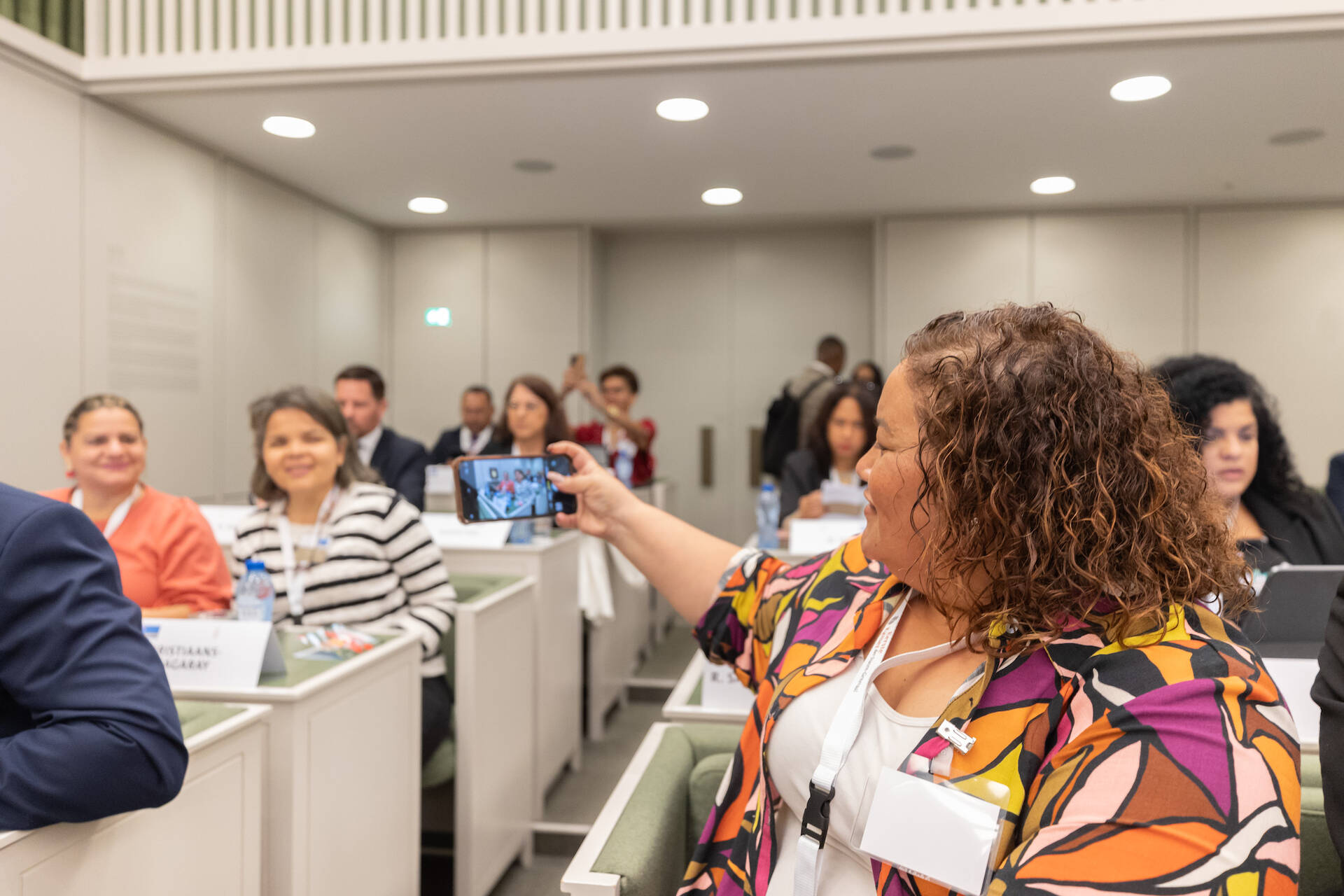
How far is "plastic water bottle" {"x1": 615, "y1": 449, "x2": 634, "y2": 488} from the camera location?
16.7 feet

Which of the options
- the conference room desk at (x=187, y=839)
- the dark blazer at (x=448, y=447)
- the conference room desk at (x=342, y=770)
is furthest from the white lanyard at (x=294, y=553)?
the dark blazer at (x=448, y=447)

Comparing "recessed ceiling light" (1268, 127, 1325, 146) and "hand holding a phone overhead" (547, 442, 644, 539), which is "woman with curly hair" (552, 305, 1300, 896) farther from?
"recessed ceiling light" (1268, 127, 1325, 146)

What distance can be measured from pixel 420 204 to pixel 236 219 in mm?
1241

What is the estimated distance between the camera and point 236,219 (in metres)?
4.87

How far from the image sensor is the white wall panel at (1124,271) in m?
5.78

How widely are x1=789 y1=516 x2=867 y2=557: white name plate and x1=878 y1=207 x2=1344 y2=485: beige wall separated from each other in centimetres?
327

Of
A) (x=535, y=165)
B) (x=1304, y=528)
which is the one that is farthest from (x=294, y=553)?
(x=535, y=165)

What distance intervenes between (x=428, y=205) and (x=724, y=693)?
4.80 meters

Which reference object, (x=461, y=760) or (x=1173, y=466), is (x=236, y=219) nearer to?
(x=461, y=760)

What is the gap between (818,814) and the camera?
0.86 m

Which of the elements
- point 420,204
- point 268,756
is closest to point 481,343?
point 420,204

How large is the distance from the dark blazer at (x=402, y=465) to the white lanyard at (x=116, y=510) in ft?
5.73

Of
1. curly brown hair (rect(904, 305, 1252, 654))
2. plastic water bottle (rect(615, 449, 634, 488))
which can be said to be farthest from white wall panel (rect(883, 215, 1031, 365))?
curly brown hair (rect(904, 305, 1252, 654))

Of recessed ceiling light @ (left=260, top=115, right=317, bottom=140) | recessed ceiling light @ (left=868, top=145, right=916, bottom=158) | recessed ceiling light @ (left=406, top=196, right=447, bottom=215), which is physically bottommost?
recessed ceiling light @ (left=260, top=115, right=317, bottom=140)
